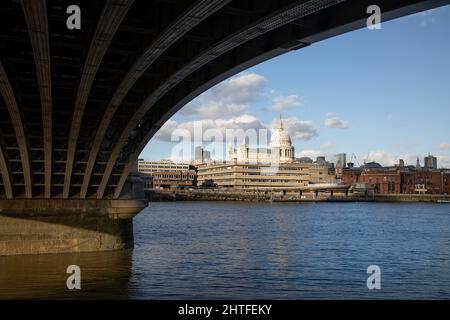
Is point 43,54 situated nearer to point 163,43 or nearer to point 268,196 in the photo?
point 163,43

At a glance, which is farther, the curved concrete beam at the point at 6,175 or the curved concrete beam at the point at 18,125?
the curved concrete beam at the point at 6,175

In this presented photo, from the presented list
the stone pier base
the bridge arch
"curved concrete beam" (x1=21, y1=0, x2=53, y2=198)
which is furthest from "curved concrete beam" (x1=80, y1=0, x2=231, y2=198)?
the stone pier base

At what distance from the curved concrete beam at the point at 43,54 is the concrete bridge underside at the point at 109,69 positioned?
4 cm

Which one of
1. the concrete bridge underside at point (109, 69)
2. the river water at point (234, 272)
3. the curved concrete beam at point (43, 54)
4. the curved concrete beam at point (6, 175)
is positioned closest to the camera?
the curved concrete beam at point (43, 54)

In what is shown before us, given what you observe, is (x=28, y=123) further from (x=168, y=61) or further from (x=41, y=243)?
(x=168, y=61)

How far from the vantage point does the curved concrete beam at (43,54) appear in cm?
1320

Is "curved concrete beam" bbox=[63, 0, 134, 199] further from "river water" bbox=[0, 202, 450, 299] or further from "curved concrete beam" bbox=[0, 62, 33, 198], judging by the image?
"river water" bbox=[0, 202, 450, 299]

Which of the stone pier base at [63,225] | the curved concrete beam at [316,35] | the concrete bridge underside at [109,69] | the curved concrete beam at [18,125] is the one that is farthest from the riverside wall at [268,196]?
the curved concrete beam at [316,35]

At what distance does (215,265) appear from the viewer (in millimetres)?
27578

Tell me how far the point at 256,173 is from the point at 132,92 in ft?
549

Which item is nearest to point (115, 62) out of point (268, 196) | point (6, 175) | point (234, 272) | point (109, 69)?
point (109, 69)

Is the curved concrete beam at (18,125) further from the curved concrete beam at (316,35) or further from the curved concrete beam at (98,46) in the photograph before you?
the curved concrete beam at (316,35)

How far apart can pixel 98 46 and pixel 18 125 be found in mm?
9802

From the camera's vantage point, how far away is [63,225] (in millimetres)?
29172
